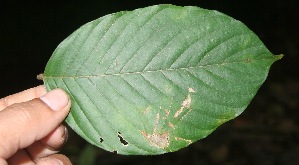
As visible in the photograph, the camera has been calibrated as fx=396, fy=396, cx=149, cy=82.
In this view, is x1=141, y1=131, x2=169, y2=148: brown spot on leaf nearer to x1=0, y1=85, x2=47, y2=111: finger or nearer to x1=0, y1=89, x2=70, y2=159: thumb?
x1=0, y1=89, x2=70, y2=159: thumb

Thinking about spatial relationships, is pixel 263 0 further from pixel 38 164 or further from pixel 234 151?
pixel 38 164

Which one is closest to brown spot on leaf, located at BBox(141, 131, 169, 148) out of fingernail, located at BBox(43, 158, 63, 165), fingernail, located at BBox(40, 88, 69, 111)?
fingernail, located at BBox(40, 88, 69, 111)

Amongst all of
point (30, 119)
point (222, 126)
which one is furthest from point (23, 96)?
point (222, 126)

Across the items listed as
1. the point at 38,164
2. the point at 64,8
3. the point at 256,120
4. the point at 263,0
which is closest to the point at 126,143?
the point at 38,164

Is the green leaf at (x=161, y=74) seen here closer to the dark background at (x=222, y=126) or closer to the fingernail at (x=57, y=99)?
the fingernail at (x=57, y=99)

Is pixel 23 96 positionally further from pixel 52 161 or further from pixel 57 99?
pixel 57 99
